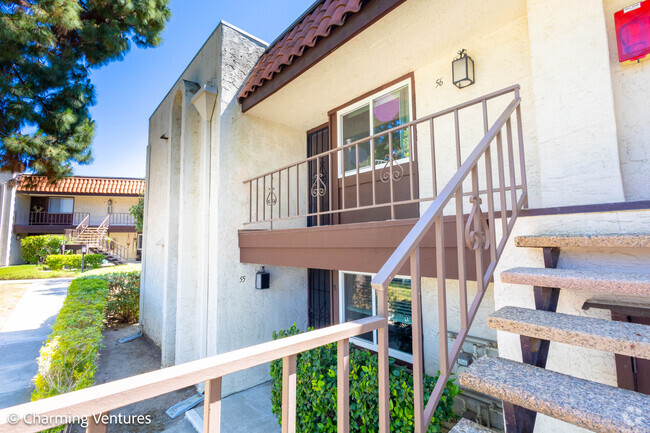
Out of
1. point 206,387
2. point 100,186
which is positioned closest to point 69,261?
point 100,186

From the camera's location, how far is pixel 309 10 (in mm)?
3996

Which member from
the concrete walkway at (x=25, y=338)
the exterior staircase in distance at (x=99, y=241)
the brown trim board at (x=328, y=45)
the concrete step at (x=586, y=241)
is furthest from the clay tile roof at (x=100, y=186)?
the concrete step at (x=586, y=241)

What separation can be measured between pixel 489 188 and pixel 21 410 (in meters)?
2.03

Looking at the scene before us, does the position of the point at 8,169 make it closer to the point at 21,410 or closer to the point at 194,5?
the point at 194,5

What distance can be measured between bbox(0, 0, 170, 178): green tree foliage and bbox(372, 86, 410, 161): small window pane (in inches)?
222

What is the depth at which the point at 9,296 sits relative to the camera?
30.7 feet

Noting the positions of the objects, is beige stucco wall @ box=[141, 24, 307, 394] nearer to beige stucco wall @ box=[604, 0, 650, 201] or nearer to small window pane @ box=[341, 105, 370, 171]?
small window pane @ box=[341, 105, 370, 171]

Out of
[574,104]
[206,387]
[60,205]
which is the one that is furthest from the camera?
[60,205]

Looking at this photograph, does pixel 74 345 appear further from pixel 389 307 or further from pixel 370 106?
pixel 370 106

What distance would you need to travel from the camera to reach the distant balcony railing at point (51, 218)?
63.3 ft

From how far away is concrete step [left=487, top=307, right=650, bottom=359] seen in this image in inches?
44.9

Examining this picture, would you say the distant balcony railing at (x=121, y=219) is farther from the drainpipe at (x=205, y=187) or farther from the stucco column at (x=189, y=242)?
the drainpipe at (x=205, y=187)

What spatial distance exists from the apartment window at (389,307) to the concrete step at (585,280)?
227cm

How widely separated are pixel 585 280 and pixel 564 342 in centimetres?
34
